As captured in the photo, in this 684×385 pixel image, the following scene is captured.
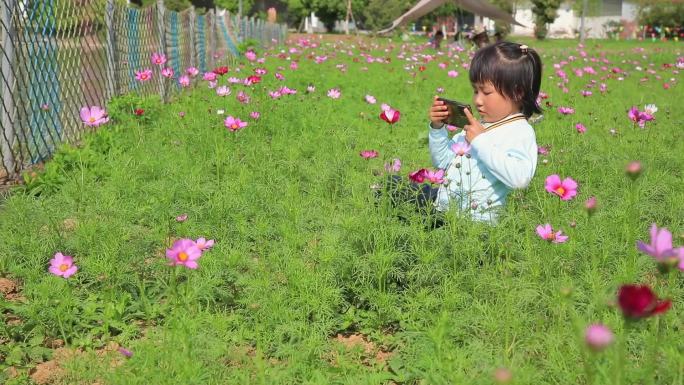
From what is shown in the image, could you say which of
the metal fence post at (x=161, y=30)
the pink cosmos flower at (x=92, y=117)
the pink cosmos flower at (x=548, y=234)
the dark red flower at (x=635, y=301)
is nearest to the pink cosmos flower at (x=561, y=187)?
the pink cosmos flower at (x=548, y=234)

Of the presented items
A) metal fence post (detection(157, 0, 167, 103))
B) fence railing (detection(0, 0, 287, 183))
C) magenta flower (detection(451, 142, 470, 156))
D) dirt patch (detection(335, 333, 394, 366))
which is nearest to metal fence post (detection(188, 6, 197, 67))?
fence railing (detection(0, 0, 287, 183))

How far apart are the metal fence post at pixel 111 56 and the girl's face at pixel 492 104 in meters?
3.86

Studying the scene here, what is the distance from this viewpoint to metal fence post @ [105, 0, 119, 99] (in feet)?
17.5

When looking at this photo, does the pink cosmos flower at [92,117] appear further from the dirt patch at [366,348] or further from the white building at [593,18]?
the white building at [593,18]

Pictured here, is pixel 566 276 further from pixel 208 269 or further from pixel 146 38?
pixel 146 38

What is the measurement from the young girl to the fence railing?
264cm

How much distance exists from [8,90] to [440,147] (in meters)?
2.72

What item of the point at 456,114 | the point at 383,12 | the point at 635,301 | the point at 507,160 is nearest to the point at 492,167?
the point at 507,160

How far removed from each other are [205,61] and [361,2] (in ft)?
113

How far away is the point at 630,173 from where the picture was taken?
1.22 meters

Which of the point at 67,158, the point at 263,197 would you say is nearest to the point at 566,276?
the point at 263,197

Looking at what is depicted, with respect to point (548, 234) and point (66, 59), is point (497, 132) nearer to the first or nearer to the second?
point (548, 234)

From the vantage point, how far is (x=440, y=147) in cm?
271

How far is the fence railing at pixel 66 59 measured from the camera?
3.73m
